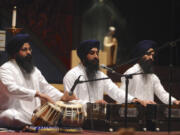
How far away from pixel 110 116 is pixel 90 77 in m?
1.07

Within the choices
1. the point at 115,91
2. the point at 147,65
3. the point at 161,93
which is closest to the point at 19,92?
the point at 115,91

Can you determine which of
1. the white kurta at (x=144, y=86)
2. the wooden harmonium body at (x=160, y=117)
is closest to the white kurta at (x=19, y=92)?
the wooden harmonium body at (x=160, y=117)

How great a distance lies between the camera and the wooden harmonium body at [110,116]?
19.3 feet

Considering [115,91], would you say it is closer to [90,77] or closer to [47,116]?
[90,77]

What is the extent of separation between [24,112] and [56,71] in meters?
2.42

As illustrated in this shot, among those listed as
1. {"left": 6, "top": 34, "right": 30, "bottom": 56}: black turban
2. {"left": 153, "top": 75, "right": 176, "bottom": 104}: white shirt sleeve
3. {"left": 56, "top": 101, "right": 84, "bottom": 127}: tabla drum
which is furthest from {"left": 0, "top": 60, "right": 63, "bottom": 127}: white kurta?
{"left": 153, "top": 75, "right": 176, "bottom": 104}: white shirt sleeve

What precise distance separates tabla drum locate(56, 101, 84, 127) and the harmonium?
284 millimetres

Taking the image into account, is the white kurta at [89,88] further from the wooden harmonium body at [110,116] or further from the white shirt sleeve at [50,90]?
the wooden harmonium body at [110,116]

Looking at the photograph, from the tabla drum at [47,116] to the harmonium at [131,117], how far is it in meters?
0.59

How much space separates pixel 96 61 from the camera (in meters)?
6.71

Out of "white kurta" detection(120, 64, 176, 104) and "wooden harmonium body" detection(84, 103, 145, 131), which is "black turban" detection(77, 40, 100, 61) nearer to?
"white kurta" detection(120, 64, 176, 104)

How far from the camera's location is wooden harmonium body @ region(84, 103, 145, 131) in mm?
5875

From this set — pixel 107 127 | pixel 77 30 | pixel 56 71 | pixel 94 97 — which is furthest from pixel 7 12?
pixel 77 30

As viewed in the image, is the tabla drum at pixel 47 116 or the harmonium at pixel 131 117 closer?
the tabla drum at pixel 47 116
